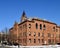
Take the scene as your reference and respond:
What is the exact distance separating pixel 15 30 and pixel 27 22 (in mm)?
12784

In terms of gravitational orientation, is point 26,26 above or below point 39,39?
above

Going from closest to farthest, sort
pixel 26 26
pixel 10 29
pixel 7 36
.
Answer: pixel 26 26 → pixel 7 36 → pixel 10 29

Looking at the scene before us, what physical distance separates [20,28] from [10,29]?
13573mm

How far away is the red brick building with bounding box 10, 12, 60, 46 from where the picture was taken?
66750mm

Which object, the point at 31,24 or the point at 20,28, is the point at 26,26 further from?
the point at 20,28

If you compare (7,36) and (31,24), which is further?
(7,36)

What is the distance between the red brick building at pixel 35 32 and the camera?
2628 inches

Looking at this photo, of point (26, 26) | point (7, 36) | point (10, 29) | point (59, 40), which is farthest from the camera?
point (10, 29)

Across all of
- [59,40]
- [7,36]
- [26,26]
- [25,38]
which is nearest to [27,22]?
[26,26]

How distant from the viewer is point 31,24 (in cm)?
6731

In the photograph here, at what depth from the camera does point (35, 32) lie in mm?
68250

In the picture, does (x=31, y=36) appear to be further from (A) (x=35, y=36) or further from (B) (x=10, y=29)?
(B) (x=10, y=29)

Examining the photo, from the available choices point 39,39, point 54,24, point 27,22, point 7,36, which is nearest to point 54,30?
point 54,24

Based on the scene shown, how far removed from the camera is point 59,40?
7662 cm
